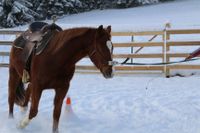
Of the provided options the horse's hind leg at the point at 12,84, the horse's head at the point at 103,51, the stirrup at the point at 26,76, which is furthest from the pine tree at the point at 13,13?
the horse's head at the point at 103,51

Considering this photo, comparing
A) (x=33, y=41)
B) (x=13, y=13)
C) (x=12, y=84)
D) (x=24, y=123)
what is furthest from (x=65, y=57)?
(x=13, y=13)

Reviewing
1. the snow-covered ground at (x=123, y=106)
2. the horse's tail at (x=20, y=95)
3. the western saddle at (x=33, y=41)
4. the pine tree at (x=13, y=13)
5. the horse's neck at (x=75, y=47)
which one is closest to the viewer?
the horse's neck at (x=75, y=47)

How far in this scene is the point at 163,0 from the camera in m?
40.0

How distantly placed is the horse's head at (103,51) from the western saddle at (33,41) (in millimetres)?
822

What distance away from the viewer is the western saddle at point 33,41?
5.27m

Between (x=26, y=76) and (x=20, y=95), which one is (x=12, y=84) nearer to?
(x=20, y=95)

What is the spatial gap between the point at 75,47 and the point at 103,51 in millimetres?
462

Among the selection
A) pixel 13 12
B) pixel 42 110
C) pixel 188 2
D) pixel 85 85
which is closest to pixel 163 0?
pixel 188 2

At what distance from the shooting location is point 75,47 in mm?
4957

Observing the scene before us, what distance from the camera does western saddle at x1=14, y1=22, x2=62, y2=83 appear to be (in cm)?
527

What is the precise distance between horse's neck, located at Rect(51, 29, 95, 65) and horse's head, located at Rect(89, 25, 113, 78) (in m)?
0.21

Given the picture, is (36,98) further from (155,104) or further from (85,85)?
(85,85)

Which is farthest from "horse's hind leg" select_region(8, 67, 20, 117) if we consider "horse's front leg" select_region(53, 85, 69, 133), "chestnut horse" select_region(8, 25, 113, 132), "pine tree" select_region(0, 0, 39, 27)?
"pine tree" select_region(0, 0, 39, 27)

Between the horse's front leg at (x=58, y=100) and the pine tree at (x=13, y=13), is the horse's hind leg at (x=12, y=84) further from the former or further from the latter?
the pine tree at (x=13, y=13)
